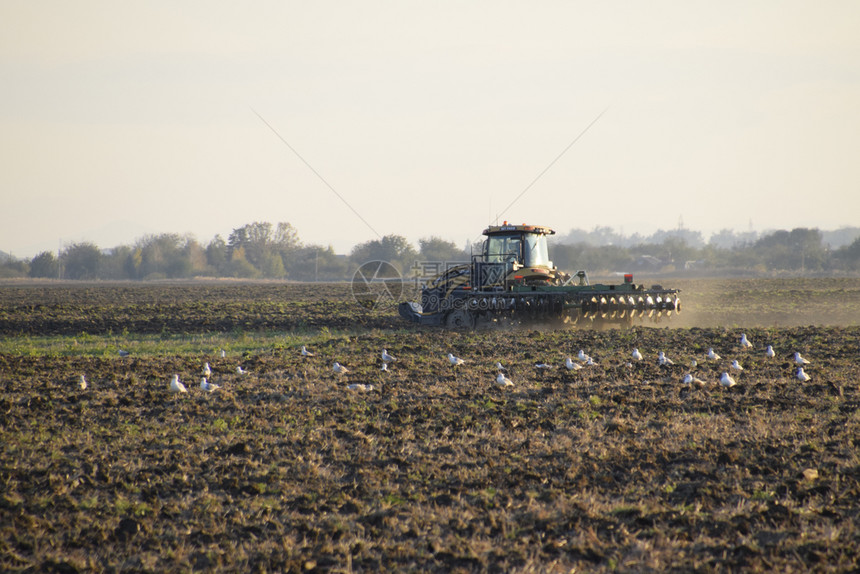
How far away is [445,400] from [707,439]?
12.7 ft

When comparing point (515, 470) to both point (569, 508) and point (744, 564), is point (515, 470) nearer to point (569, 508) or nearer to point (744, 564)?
point (569, 508)

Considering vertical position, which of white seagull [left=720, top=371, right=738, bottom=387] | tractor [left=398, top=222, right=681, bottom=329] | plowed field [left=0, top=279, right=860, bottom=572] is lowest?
plowed field [left=0, top=279, right=860, bottom=572]

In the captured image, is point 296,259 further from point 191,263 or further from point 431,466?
point 431,466

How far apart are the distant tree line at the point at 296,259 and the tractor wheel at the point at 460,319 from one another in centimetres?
7539

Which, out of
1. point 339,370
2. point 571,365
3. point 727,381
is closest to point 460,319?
point 571,365

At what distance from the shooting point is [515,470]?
745cm

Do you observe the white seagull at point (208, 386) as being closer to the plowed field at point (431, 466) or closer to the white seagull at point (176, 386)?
the plowed field at point (431, 466)

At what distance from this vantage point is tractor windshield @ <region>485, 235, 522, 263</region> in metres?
21.8

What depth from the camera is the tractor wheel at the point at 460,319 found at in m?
21.2

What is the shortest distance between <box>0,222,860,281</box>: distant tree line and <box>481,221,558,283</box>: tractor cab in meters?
74.8

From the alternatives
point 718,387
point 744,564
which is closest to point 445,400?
point 718,387
